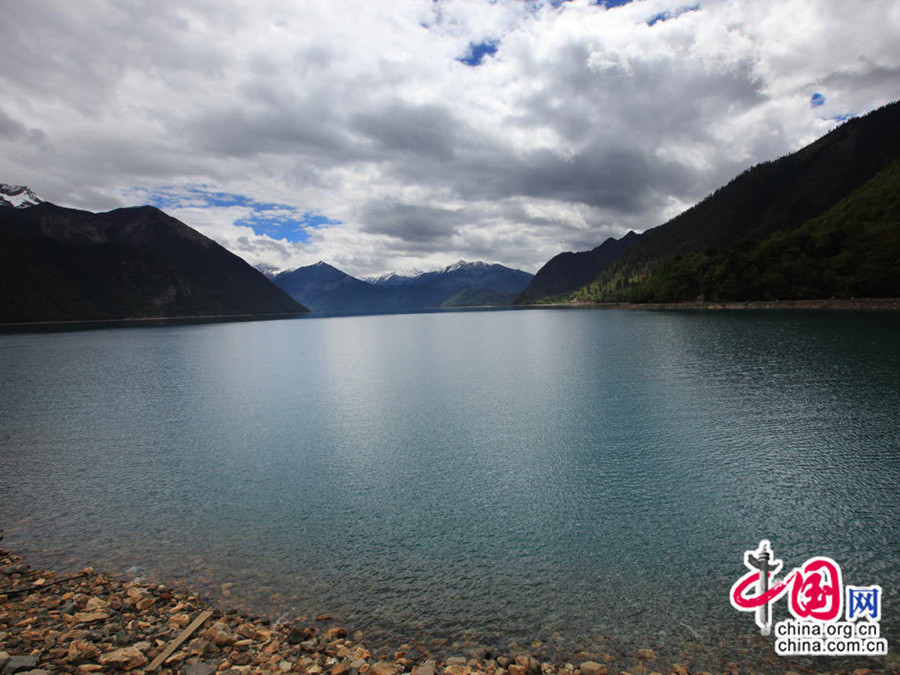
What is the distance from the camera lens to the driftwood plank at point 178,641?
27.5ft

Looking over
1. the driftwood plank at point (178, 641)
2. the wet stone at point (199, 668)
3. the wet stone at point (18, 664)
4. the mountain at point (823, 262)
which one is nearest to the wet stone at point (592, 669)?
the wet stone at point (199, 668)

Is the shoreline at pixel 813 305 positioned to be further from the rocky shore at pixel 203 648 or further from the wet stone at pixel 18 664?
the wet stone at pixel 18 664

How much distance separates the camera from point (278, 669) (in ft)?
27.6

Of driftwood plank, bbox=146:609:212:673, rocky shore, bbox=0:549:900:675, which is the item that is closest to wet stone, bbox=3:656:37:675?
rocky shore, bbox=0:549:900:675

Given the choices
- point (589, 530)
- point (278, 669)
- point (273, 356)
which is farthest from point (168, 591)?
point (273, 356)

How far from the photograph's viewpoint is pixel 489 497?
58.2ft

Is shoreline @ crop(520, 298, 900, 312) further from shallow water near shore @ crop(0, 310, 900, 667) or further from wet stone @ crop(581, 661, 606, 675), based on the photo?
wet stone @ crop(581, 661, 606, 675)

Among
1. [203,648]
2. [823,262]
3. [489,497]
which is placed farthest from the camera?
[823,262]

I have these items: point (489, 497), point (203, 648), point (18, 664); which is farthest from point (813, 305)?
point (18, 664)

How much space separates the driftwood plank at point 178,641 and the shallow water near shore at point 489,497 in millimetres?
1424

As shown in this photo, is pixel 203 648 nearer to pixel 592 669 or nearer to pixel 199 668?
pixel 199 668

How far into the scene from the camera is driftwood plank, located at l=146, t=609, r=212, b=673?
27.5 feet

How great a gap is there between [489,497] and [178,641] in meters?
11.2

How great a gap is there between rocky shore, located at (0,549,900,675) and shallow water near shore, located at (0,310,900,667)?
0.69m
